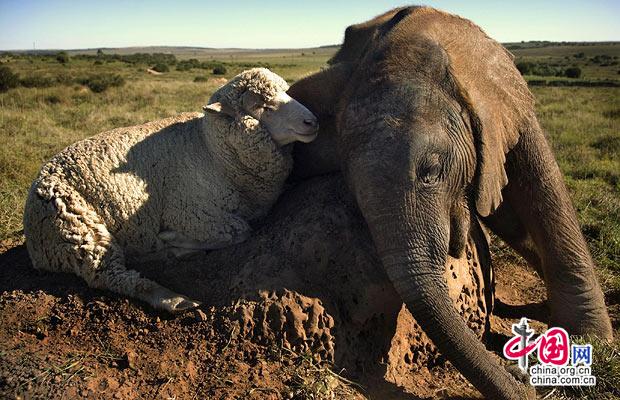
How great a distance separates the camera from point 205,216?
4004 millimetres

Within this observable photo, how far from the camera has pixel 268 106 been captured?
12.8 ft

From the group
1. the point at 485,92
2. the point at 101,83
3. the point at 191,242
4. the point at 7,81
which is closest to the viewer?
the point at 485,92

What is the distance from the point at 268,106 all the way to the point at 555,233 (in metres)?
2.37

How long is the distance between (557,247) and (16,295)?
414cm

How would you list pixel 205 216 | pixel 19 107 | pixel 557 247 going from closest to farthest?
pixel 557 247 → pixel 205 216 → pixel 19 107

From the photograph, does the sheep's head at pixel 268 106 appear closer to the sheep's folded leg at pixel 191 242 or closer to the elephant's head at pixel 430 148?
the elephant's head at pixel 430 148

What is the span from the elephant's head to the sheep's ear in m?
0.94

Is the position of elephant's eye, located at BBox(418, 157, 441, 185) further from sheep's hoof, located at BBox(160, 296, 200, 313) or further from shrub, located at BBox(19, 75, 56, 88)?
shrub, located at BBox(19, 75, 56, 88)

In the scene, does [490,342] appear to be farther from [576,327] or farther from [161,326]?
[161,326]

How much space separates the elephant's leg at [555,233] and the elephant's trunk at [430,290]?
1169mm

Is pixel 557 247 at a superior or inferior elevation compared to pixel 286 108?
inferior

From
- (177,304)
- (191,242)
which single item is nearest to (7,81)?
(191,242)

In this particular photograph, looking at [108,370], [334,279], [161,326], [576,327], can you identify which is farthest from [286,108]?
[576,327]

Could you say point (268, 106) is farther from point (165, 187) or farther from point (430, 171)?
point (430, 171)
